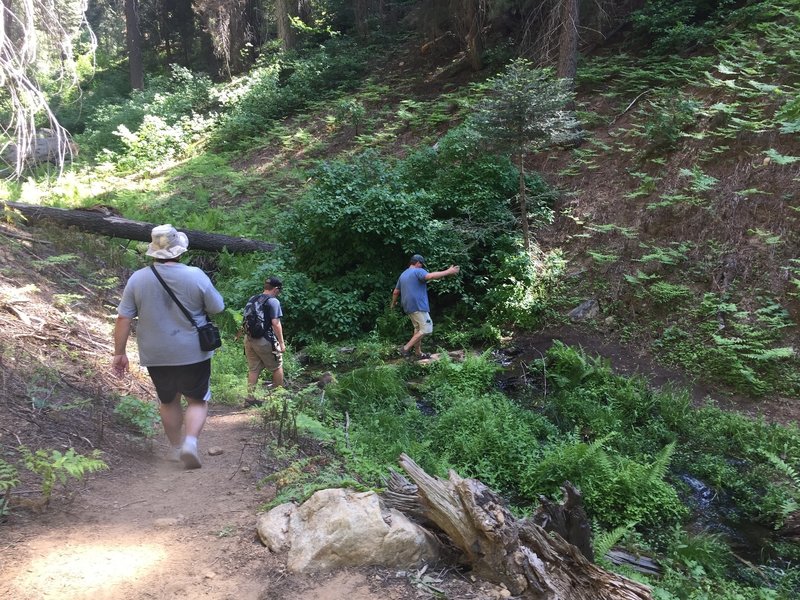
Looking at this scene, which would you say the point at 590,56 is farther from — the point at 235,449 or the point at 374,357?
the point at 235,449

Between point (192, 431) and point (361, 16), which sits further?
point (361, 16)

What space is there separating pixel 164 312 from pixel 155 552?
1896 mm

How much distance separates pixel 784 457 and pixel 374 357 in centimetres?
619

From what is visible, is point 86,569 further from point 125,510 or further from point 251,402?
point 251,402

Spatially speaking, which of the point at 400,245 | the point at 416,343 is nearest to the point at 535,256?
the point at 400,245

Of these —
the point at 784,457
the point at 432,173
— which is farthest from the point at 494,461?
the point at 432,173

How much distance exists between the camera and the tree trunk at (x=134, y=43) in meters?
26.1

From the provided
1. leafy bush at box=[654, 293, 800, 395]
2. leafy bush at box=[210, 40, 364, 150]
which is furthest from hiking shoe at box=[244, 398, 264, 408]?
leafy bush at box=[210, 40, 364, 150]

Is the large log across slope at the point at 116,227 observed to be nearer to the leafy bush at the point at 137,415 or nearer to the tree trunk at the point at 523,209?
the tree trunk at the point at 523,209

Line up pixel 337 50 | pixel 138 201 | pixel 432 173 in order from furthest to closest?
pixel 337 50, pixel 138 201, pixel 432 173

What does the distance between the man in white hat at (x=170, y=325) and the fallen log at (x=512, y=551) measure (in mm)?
2204

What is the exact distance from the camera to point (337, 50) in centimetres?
2388

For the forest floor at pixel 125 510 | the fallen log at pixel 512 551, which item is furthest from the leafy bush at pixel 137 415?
the fallen log at pixel 512 551

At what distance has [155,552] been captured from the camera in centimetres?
350
